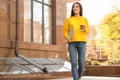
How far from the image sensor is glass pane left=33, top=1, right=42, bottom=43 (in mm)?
14414

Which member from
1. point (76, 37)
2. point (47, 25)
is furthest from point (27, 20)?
point (76, 37)

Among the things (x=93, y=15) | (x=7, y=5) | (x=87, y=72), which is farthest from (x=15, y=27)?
(x=93, y=15)

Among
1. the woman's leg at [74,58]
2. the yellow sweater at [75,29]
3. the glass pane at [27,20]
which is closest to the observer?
the woman's leg at [74,58]

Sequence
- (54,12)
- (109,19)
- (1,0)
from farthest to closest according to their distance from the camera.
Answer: (109,19) → (54,12) → (1,0)

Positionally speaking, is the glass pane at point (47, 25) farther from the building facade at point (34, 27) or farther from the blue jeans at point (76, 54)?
the blue jeans at point (76, 54)

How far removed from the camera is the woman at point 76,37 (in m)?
8.59

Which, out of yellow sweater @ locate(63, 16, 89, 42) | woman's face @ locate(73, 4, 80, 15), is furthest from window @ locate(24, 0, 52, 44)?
woman's face @ locate(73, 4, 80, 15)

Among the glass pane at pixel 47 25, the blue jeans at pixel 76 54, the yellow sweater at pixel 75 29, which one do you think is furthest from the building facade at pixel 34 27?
the blue jeans at pixel 76 54

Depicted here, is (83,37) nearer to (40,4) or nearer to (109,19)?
(40,4)

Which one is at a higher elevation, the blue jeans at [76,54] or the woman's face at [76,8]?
the woman's face at [76,8]

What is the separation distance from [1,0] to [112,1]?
28838mm

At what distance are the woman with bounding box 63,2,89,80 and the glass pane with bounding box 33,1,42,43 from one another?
5.64 meters

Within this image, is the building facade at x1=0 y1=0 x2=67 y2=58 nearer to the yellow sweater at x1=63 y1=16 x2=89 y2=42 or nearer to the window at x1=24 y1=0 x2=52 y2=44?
the window at x1=24 y1=0 x2=52 y2=44

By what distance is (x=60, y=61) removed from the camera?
49.6 feet
